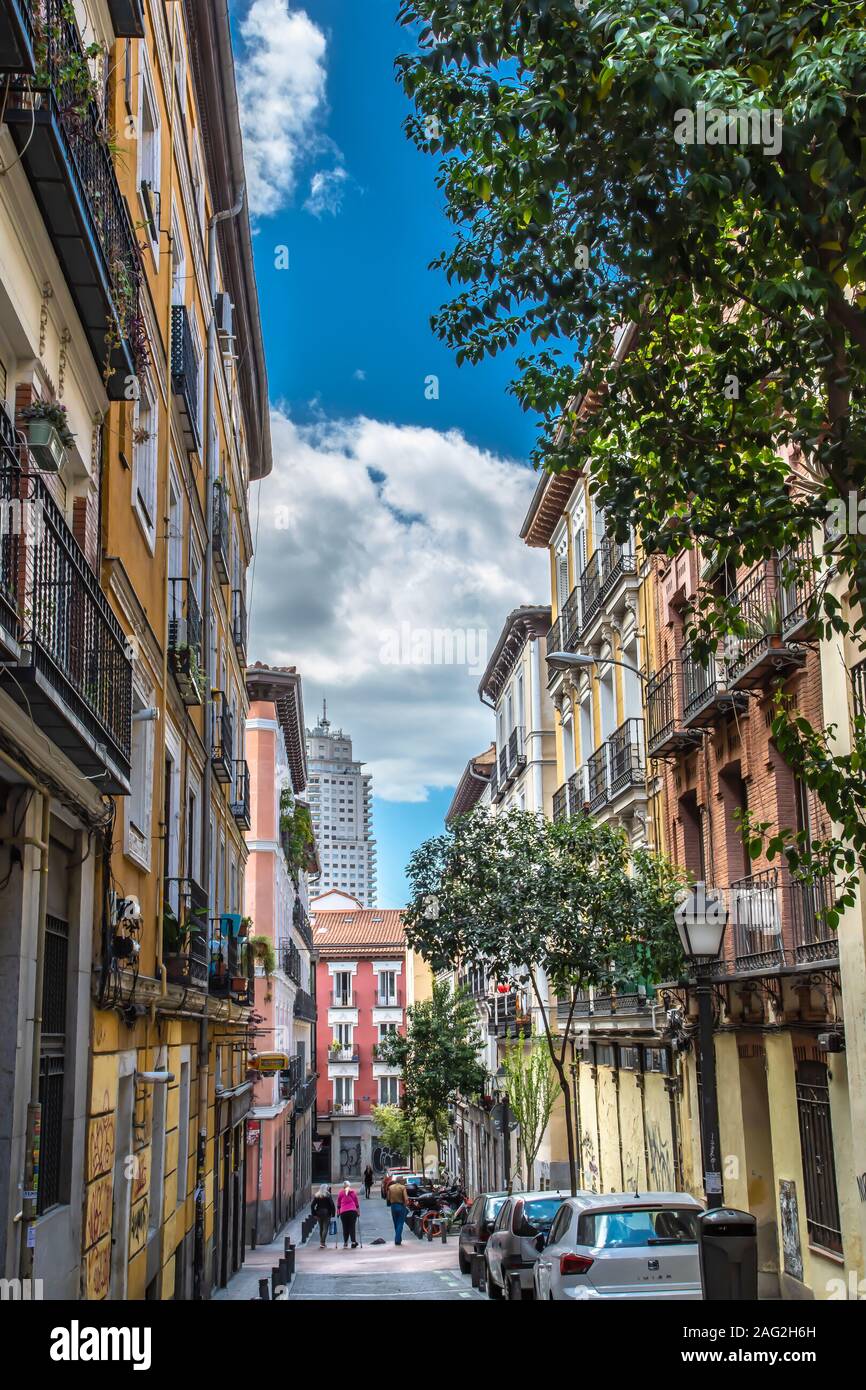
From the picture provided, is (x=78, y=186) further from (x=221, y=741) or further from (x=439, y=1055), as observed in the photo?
(x=439, y=1055)

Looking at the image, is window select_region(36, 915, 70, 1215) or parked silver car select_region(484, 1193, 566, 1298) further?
parked silver car select_region(484, 1193, 566, 1298)

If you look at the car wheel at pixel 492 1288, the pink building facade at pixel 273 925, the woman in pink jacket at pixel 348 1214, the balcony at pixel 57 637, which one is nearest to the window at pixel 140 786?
the balcony at pixel 57 637

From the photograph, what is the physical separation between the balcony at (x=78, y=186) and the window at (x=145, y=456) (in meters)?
2.10

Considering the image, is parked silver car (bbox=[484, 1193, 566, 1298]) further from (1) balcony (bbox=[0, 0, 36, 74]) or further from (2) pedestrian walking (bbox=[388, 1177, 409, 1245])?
(1) balcony (bbox=[0, 0, 36, 74])

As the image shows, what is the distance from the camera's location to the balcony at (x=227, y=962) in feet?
71.6

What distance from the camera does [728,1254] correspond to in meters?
10.1

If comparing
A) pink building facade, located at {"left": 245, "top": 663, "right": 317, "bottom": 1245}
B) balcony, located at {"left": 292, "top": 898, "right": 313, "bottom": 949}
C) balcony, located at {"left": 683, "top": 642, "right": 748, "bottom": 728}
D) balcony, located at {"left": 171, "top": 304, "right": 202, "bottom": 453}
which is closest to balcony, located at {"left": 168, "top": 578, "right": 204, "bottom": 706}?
balcony, located at {"left": 171, "top": 304, "right": 202, "bottom": 453}

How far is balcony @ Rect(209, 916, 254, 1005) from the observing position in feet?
71.6

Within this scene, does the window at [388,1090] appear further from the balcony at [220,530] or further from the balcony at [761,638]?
the balcony at [761,638]

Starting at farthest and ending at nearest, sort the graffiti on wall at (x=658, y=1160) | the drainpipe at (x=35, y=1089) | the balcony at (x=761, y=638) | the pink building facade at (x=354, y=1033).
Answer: the pink building facade at (x=354, y=1033) < the graffiti on wall at (x=658, y=1160) < the balcony at (x=761, y=638) < the drainpipe at (x=35, y=1089)

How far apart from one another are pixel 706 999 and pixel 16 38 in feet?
30.3

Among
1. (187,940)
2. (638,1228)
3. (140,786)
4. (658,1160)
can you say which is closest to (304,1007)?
(658,1160)

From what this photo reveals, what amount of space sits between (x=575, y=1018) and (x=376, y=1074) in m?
56.9

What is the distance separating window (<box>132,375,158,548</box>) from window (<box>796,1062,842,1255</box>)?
9905mm
